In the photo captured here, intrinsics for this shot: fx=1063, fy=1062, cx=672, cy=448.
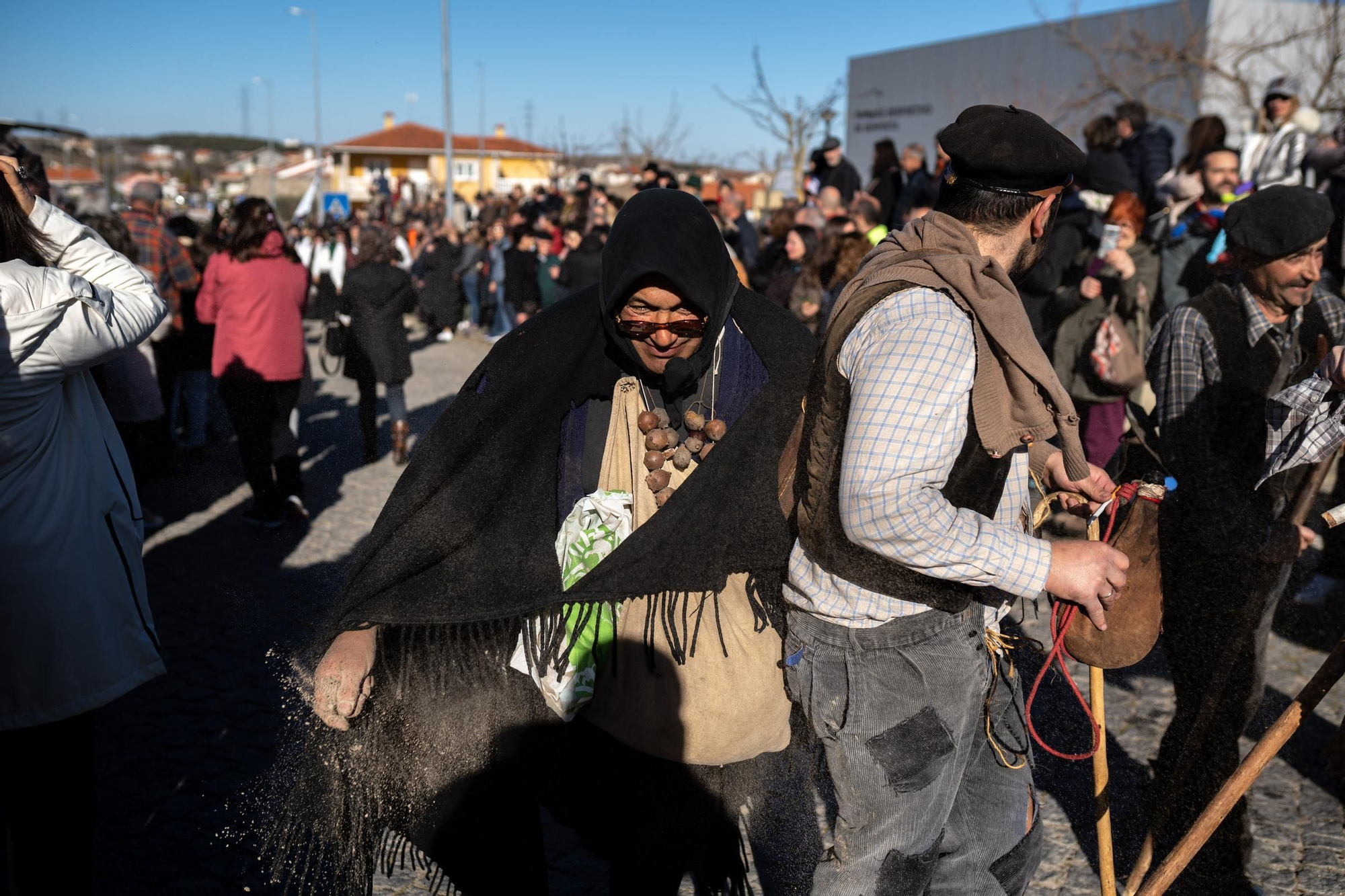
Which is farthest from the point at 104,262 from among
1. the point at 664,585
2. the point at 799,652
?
the point at 799,652

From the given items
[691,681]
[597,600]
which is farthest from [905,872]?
[597,600]

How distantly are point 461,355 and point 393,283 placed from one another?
7.49 metres

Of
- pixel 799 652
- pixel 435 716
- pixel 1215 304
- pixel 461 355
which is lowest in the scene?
pixel 461 355

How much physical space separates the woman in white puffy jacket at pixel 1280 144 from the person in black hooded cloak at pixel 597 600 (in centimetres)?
619

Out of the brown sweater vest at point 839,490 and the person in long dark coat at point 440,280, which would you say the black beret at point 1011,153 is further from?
the person in long dark coat at point 440,280

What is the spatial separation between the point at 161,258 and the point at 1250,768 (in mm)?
7810

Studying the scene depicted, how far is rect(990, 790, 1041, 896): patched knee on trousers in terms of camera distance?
2252mm

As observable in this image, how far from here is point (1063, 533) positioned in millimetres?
6469

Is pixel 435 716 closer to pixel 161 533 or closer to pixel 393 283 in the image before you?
pixel 161 533

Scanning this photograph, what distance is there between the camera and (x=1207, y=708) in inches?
119

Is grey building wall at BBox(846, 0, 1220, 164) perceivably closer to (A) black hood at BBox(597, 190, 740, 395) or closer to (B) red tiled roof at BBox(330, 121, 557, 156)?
(A) black hood at BBox(597, 190, 740, 395)

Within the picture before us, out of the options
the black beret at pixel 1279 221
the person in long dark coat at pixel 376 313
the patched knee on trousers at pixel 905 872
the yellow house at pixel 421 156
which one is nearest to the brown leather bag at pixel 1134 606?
the patched knee on trousers at pixel 905 872

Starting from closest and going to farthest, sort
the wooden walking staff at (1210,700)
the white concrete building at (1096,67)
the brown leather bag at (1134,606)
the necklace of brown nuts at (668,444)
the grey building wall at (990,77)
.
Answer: the brown leather bag at (1134,606)
the necklace of brown nuts at (668,444)
the wooden walking staff at (1210,700)
the white concrete building at (1096,67)
the grey building wall at (990,77)

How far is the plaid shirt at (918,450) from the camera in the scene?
71.4 inches
